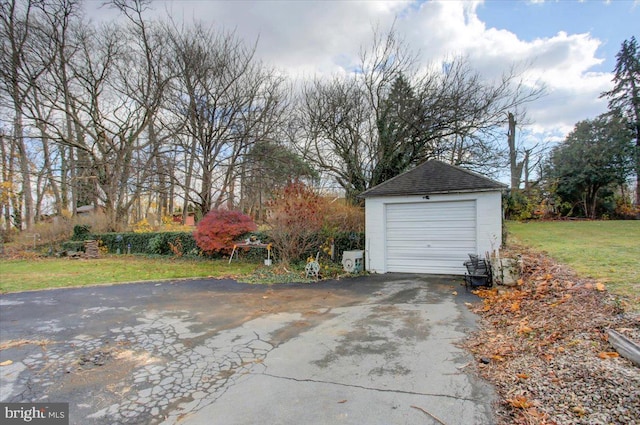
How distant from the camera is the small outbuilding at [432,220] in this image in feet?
28.0

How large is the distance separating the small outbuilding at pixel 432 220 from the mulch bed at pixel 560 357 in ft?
11.1

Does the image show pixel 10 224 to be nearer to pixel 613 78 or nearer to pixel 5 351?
pixel 5 351

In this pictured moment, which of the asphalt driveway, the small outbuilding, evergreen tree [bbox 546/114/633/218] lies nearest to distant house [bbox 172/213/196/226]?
the small outbuilding

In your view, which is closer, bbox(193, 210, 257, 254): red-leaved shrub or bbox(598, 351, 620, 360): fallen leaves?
bbox(598, 351, 620, 360): fallen leaves

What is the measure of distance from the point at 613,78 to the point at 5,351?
1338 inches

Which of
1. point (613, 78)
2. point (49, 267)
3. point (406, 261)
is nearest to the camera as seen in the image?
point (406, 261)

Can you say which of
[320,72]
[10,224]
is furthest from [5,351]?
[10,224]

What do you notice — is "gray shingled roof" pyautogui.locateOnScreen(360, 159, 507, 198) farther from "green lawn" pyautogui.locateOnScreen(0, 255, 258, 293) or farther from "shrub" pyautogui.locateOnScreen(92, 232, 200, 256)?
"shrub" pyautogui.locateOnScreen(92, 232, 200, 256)

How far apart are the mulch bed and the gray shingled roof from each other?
12.2 feet

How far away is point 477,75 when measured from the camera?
551 inches

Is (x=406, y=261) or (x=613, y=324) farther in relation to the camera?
(x=406, y=261)

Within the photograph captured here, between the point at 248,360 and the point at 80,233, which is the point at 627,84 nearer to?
the point at 248,360

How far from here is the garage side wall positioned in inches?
332

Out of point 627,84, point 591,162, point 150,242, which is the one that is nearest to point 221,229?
point 150,242
